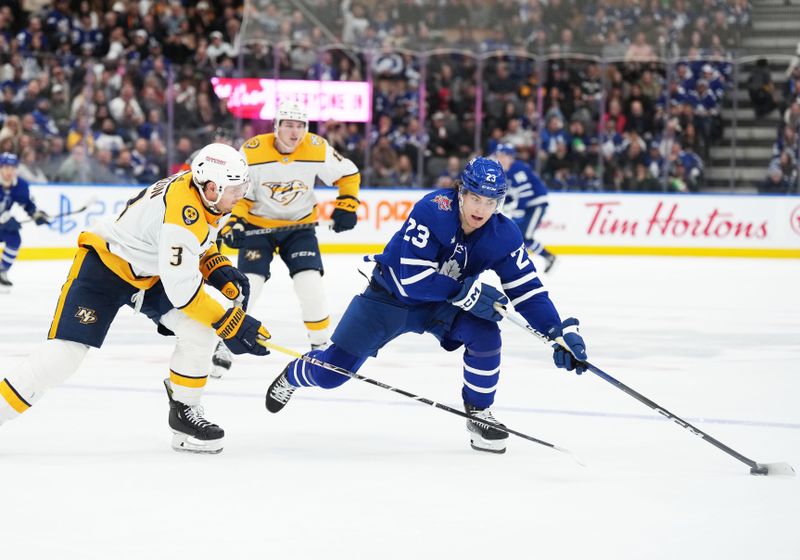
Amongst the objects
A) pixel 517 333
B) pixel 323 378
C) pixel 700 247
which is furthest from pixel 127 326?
pixel 700 247

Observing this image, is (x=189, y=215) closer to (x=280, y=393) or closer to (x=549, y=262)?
(x=280, y=393)

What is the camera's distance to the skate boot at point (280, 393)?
4184 millimetres

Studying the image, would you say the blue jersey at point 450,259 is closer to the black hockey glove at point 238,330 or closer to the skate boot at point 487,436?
the skate boot at point 487,436

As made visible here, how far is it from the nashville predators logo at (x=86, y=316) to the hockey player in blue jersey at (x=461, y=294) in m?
0.74

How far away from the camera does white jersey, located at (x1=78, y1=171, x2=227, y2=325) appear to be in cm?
353

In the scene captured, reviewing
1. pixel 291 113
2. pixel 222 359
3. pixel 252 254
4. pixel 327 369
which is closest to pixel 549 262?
pixel 252 254

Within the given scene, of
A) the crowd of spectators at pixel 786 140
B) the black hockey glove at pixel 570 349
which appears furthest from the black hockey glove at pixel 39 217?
the crowd of spectators at pixel 786 140

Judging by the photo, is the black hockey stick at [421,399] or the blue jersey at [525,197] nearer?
the black hockey stick at [421,399]

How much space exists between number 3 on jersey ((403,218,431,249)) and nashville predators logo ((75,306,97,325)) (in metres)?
0.96

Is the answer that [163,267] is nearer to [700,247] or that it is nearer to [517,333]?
[517,333]

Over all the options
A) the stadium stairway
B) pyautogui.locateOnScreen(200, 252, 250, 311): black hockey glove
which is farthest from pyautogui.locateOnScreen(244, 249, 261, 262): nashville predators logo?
the stadium stairway

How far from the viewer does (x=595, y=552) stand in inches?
108

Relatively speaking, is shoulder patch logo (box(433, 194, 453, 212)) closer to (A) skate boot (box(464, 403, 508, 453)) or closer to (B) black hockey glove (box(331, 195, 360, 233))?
(A) skate boot (box(464, 403, 508, 453))

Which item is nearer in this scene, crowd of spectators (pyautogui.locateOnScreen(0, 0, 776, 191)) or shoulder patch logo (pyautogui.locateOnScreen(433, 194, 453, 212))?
shoulder patch logo (pyautogui.locateOnScreen(433, 194, 453, 212))
